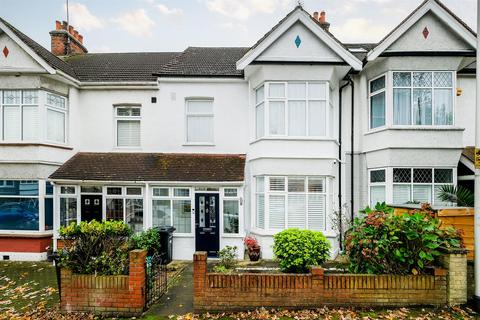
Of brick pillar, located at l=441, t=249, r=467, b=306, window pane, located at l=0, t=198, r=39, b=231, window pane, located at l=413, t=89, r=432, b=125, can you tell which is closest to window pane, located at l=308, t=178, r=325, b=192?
window pane, located at l=413, t=89, r=432, b=125

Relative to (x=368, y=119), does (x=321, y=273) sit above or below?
below

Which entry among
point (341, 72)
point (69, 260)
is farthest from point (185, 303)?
point (341, 72)

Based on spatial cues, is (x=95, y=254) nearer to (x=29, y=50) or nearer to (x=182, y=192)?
(x=182, y=192)

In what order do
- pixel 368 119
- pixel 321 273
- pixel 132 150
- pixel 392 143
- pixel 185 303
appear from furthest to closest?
pixel 132 150 → pixel 368 119 → pixel 392 143 → pixel 185 303 → pixel 321 273

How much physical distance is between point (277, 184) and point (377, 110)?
4.67 m

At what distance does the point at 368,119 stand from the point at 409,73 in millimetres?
2045

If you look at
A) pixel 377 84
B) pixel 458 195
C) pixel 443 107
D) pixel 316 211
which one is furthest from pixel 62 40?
pixel 458 195

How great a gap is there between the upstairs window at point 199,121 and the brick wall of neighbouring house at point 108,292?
22.6 feet

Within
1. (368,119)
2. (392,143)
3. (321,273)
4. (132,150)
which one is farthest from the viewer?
(132,150)

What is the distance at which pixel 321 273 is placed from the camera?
6551 mm

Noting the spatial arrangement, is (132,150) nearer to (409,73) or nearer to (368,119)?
(368,119)

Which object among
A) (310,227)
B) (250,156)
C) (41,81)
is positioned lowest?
(310,227)

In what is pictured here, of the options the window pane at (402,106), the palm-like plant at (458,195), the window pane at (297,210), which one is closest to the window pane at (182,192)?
the window pane at (297,210)

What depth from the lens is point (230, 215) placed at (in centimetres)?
1168
